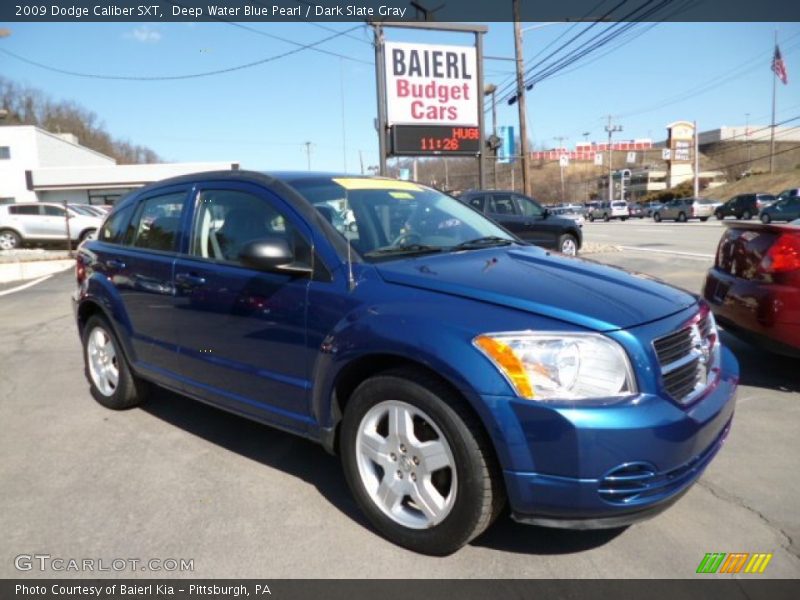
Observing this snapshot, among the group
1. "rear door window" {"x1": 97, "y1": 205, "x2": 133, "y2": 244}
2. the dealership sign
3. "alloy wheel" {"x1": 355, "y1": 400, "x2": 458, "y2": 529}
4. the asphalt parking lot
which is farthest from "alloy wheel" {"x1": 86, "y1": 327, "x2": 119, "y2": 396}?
the dealership sign

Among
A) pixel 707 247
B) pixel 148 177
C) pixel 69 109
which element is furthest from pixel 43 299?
pixel 69 109

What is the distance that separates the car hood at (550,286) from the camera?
8.07ft

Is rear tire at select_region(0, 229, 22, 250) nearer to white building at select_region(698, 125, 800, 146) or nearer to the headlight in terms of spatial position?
the headlight

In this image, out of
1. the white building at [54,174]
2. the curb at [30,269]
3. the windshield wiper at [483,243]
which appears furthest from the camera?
the white building at [54,174]

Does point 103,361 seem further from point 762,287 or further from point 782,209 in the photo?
point 782,209

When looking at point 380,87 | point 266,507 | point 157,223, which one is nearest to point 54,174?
point 380,87

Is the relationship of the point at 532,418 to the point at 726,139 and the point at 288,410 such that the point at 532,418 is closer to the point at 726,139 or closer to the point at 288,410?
the point at 288,410

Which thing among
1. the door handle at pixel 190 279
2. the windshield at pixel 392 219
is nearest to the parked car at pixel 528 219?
the windshield at pixel 392 219

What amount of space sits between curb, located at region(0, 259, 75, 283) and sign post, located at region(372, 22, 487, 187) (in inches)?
361

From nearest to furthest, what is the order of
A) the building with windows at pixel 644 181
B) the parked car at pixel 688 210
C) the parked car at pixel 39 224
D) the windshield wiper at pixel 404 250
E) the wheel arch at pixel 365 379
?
the wheel arch at pixel 365 379 < the windshield wiper at pixel 404 250 < the parked car at pixel 39 224 < the parked car at pixel 688 210 < the building with windows at pixel 644 181

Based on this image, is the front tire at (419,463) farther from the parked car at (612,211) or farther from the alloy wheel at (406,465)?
the parked car at (612,211)

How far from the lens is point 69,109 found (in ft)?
285

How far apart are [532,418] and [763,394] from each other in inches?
131

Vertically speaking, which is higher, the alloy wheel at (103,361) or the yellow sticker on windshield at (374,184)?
the yellow sticker on windshield at (374,184)
